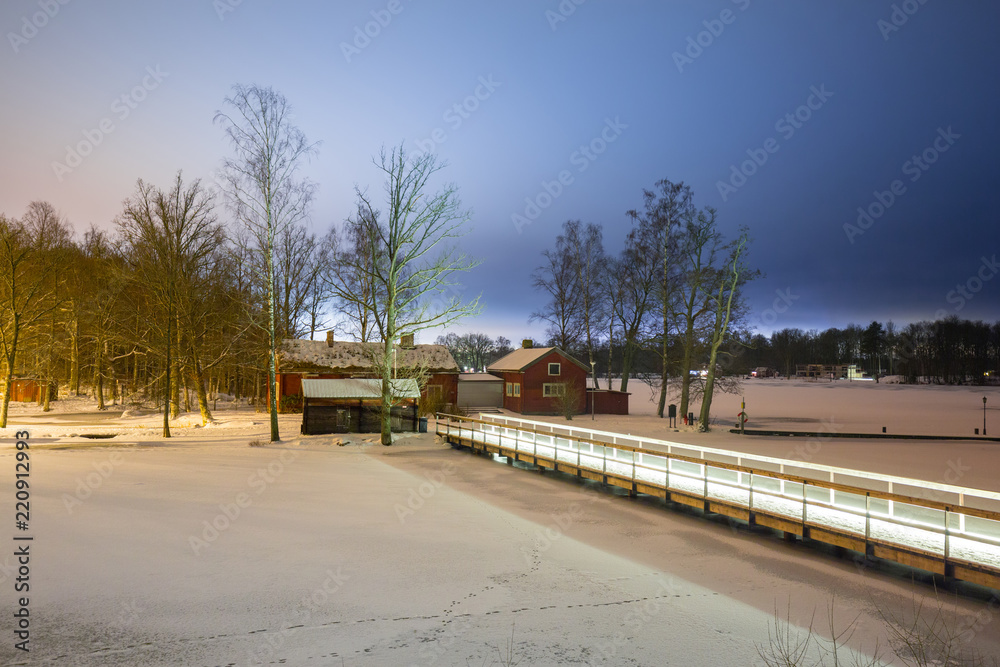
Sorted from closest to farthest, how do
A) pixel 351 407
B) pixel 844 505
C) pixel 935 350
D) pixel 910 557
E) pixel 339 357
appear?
pixel 910 557 → pixel 844 505 → pixel 351 407 → pixel 339 357 → pixel 935 350

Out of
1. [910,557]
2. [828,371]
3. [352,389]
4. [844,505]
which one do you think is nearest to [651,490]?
[844,505]

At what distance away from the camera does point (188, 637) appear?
6070 millimetres

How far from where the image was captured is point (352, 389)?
82.1ft

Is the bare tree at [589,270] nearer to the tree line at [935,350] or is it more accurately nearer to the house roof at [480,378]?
the house roof at [480,378]

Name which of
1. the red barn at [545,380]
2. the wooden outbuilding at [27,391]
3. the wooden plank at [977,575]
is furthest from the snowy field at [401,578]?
the wooden outbuilding at [27,391]

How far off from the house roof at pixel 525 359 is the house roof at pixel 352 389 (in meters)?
16.5

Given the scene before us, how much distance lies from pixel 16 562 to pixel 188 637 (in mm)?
3442

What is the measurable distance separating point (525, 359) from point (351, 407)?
61.7 ft

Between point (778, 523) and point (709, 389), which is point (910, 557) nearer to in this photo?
point (778, 523)

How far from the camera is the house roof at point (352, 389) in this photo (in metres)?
24.1

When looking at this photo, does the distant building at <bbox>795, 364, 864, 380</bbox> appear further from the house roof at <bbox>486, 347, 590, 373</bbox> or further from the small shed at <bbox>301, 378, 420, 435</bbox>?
the small shed at <bbox>301, 378, 420, 435</bbox>

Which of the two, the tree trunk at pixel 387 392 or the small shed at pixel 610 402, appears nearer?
the tree trunk at pixel 387 392

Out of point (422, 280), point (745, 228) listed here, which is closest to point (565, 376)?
point (745, 228)

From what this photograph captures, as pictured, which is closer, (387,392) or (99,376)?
(387,392)
